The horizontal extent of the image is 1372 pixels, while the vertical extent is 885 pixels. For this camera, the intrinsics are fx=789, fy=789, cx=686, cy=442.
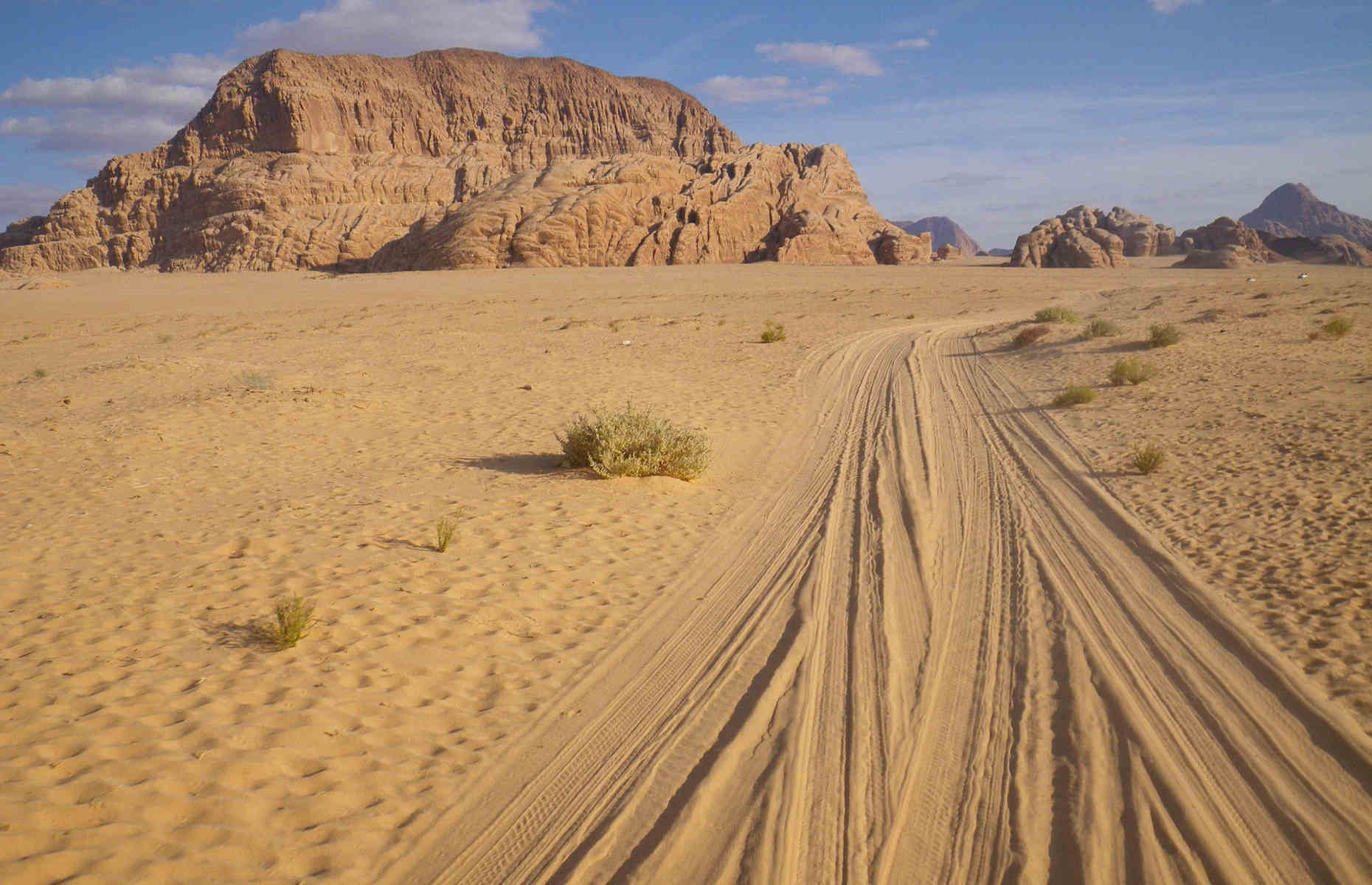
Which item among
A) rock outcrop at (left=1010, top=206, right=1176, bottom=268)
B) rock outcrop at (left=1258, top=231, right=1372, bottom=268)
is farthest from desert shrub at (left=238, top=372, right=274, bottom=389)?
rock outcrop at (left=1258, top=231, right=1372, bottom=268)

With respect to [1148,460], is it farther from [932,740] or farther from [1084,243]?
[1084,243]

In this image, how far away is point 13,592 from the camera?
584cm

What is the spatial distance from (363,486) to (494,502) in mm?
1670

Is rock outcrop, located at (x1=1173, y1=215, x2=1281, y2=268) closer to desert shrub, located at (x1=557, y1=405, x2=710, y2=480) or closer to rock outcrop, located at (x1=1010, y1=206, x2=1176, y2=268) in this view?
rock outcrop, located at (x1=1010, y1=206, x2=1176, y2=268)

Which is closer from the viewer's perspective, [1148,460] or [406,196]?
[1148,460]

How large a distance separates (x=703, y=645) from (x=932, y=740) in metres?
1.65

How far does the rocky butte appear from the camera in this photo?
57531mm

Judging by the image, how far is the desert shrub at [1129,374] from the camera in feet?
43.2

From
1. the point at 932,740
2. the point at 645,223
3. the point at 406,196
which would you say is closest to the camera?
the point at 932,740

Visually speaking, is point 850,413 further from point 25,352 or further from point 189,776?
point 25,352

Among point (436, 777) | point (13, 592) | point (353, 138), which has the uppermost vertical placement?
point (353, 138)

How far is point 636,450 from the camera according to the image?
9070 mm

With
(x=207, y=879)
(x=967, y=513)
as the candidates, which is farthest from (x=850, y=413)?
(x=207, y=879)

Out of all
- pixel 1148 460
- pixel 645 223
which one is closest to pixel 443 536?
pixel 1148 460
